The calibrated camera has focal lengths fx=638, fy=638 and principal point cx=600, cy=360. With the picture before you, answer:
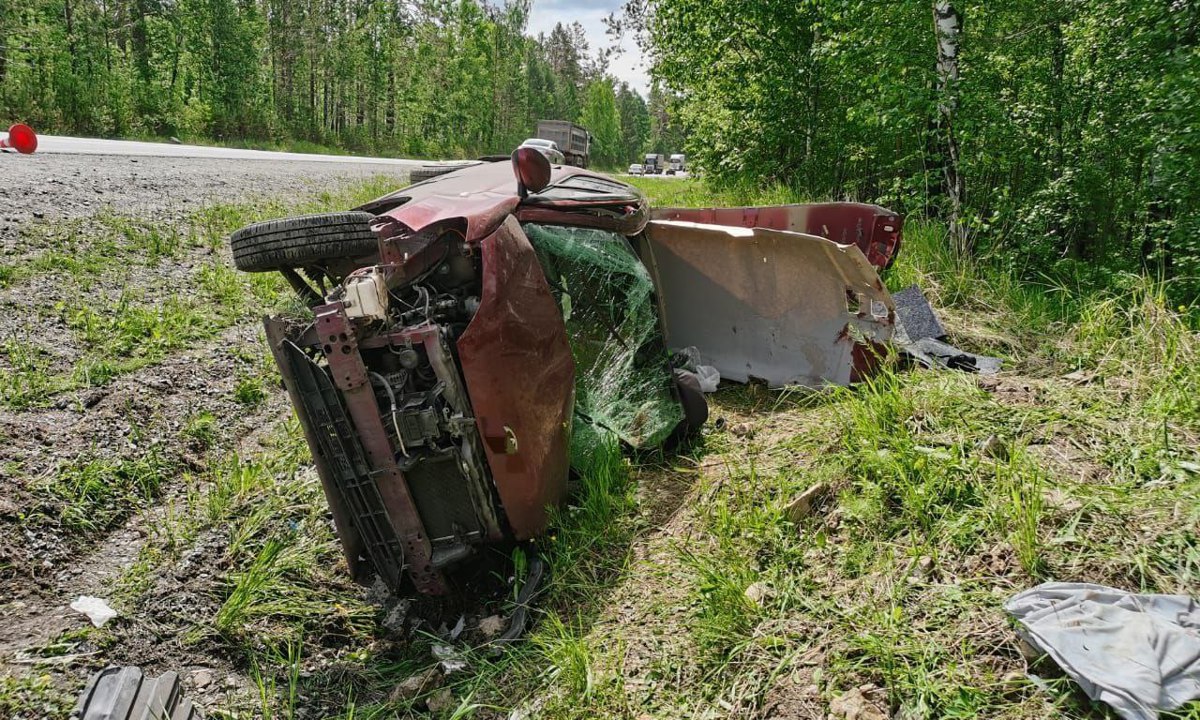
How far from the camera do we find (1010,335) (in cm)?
427

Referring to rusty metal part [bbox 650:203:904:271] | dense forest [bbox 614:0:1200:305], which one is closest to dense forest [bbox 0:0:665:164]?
dense forest [bbox 614:0:1200:305]

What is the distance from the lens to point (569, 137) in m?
8.82

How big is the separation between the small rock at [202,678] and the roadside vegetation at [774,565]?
0.04m

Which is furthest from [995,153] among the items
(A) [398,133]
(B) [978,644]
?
(A) [398,133]

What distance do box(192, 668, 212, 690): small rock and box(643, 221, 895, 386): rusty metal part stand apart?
2.77 metres

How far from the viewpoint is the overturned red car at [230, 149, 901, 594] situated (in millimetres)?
2383

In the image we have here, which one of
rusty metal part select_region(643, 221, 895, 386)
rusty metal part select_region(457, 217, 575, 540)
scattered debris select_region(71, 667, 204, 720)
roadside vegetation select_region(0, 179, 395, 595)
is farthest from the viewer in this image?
rusty metal part select_region(643, 221, 895, 386)

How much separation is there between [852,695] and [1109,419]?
173 centimetres

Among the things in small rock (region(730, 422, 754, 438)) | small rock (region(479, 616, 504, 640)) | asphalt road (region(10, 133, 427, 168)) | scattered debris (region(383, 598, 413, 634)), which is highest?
asphalt road (region(10, 133, 427, 168))

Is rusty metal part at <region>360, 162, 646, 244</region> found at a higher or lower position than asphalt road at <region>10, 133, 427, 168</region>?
lower

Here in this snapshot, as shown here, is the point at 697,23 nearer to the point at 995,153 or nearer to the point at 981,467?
the point at 995,153

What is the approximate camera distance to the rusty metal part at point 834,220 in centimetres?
479

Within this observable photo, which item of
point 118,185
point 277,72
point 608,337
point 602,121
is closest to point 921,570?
point 608,337

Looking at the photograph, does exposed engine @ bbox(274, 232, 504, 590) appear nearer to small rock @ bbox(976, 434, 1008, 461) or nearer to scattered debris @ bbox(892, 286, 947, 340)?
small rock @ bbox(976, 434, 1008, 461)
